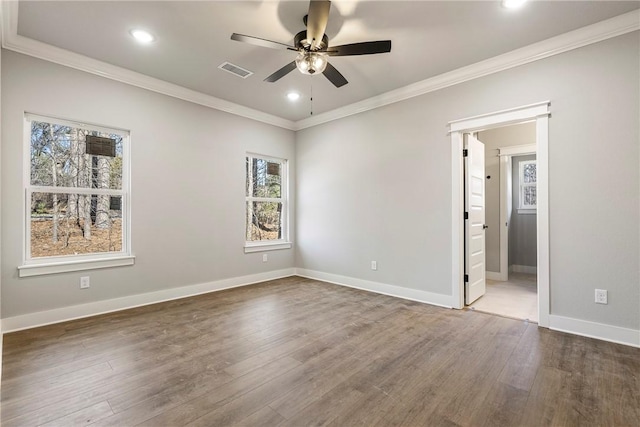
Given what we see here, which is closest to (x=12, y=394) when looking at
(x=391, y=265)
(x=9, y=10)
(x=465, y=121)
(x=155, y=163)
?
(x=155, y=163)

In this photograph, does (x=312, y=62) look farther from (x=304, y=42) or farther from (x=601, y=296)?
(x=601, y=296)

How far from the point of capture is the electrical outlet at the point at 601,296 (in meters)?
2.69

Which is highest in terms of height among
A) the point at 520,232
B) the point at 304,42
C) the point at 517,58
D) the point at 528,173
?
the point at 517,58

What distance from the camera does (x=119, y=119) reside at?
3.54 m

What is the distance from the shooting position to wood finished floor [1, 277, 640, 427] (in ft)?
5.56

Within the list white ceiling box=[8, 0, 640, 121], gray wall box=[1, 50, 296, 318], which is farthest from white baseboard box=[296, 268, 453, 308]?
white ceiling box=[8, 0, 640, 121]

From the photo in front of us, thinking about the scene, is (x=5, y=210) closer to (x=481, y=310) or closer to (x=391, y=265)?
(x=391, y=265)

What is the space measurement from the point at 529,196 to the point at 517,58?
4005 mm

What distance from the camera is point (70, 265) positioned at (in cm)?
320

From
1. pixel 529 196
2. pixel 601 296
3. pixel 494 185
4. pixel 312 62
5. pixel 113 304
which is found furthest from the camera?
pixel 529 196

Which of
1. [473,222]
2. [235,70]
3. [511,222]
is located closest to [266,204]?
[235,70]

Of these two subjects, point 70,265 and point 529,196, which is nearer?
point 70,265

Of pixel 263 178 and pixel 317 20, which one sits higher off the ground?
pixel 317 20

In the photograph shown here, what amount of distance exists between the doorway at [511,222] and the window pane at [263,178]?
3.59m
